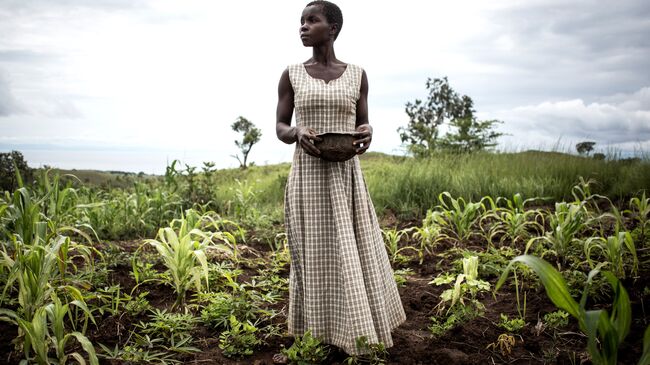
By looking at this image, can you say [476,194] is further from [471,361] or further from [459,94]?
[459,94]

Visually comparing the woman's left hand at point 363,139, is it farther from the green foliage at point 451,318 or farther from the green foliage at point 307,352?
the green foliage at point 451,318

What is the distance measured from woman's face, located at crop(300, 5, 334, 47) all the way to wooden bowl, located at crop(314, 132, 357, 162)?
585 millimetres

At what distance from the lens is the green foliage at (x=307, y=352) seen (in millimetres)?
2621

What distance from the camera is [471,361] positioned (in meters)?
2.68

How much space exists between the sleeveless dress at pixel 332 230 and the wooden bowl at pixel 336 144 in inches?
6.6

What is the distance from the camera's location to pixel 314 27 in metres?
2.75

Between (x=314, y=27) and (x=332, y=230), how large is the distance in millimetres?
1135

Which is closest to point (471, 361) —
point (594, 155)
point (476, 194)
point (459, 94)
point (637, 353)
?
point (637, 353)

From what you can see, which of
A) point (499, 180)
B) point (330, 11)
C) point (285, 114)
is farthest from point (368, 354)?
point (499, 180)

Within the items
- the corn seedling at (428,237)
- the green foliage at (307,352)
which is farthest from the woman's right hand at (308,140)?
the corn seedling at (428,237)

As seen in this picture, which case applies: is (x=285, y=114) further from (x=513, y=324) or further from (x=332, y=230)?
(x=513, y=324)

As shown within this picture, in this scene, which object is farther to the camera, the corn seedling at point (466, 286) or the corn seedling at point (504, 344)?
the corn seedling at point (466, 286)

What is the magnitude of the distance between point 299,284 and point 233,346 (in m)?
0.51

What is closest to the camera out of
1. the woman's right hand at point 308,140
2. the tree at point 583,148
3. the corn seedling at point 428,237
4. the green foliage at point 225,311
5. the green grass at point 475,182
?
the woman's right hand at point 308,140
